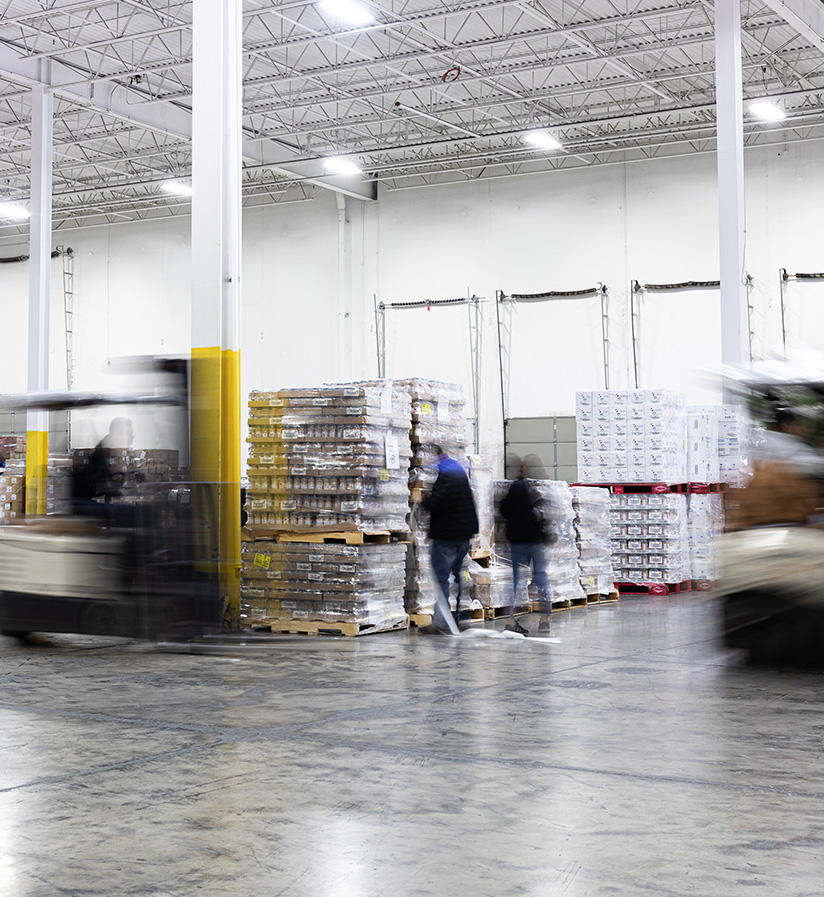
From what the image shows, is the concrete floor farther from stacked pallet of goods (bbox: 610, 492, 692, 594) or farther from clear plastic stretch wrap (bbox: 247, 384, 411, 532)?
stacked pallet of goods (bbox: 610, 492, 692, 594)

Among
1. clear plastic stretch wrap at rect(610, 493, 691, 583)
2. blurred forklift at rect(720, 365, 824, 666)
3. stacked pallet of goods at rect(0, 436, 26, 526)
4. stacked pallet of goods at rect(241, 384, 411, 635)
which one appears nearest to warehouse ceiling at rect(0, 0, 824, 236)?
stacked pallet of goods at rect(0, 436, 26, 526)

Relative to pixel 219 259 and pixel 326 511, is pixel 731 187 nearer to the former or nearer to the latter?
pixel 219 259

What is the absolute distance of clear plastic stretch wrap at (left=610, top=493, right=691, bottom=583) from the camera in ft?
50.0

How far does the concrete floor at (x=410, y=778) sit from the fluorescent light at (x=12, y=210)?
64.2 ft

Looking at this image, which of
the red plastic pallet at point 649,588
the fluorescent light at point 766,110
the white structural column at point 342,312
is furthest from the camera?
the white structural column at point 342,312

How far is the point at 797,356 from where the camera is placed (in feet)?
26.2

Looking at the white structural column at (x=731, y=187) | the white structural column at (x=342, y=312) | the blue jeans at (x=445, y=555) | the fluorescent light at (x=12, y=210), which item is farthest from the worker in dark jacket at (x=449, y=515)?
the fluorescent light at (x=12, y=210)

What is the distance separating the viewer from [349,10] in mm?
15945

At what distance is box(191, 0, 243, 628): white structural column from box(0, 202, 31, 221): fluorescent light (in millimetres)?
16746

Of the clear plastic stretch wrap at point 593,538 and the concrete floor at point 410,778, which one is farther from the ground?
the clear plastic stretch wrap at point 593,538

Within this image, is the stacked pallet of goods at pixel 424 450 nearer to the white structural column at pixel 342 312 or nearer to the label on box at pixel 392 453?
the label on box at pixel 392 453

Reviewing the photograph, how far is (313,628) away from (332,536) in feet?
2.66

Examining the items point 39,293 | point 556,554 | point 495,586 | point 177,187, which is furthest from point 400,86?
point 495,586

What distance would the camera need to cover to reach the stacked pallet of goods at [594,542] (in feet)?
45.7
